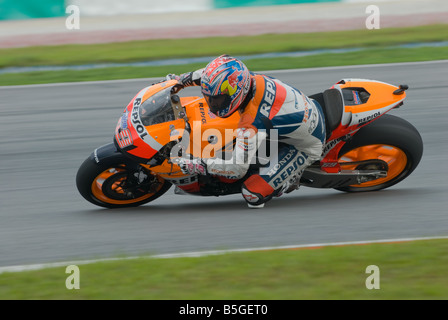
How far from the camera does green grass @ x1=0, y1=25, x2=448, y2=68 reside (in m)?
11.9

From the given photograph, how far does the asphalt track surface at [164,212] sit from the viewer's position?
548cm

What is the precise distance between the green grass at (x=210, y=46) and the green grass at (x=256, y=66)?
73cm

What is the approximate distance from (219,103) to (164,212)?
1.31 meters

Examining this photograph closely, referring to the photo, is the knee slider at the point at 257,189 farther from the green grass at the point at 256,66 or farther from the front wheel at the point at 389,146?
the green grass at the point at 256,66

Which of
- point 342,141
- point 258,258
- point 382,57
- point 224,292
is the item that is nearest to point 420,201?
point 342,141

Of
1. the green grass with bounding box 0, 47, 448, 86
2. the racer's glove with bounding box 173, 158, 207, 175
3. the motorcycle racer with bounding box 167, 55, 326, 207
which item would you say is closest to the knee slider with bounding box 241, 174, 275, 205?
the motorcycle racer with bounding box 167, 55, 326, 207

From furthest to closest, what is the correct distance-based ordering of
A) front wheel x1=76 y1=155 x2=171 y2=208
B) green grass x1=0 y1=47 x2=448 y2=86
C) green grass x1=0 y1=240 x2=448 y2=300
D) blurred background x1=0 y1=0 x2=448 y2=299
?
1. green grass x1=0 y1=47 x2=448 y2=86
2. front wheel x1=76 y1=155 x2=171 y2=208
3. blurred background x1=0 y1=0 x2=448 y2=299
4. green grass x1=0 y1=240 x2=448 y2=300

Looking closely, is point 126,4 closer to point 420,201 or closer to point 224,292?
point 420,201

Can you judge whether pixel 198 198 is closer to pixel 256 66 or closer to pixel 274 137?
pixel 274 137

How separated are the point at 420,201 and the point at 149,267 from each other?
2.67 m

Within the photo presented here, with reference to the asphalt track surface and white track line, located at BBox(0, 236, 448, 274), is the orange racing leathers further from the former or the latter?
white track line, located at BBox(0, 236, 448, 274)

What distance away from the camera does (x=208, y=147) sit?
5.68m

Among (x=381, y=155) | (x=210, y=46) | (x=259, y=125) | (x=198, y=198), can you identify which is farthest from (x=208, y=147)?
(x=210, y=46)

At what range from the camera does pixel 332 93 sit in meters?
6.08
